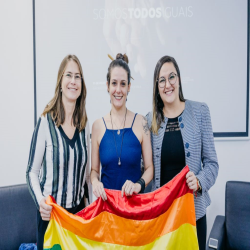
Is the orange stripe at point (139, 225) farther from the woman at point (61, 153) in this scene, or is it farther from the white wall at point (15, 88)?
the white wall at point (15, 88)

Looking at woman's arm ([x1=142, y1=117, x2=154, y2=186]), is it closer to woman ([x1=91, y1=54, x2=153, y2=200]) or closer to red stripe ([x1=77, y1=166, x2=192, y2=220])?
woman ([x1=91, y1=54, x2=153, y2=200])

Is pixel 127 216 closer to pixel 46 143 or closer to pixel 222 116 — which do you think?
pixel 46 143

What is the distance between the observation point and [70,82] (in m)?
1.41

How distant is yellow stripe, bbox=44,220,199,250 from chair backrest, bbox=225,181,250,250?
89 centimetres

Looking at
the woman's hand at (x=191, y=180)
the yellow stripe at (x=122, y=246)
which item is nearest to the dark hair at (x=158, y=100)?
the woman's hand at (x=191, y=180)

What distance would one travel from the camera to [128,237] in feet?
4.24

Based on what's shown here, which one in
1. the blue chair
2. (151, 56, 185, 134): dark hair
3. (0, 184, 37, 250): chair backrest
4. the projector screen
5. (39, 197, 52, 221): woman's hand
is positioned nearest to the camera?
(39, 197, 52, 221): woman's hand

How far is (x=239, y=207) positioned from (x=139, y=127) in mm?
1203

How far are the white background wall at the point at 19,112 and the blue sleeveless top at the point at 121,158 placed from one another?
45.3 inches

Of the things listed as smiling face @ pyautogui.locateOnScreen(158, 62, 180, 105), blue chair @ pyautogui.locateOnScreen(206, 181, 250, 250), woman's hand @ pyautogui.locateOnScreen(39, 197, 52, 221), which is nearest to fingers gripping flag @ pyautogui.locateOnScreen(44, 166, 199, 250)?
woman's hand @ pyautogui.locateOnScreen(39, 197, 52, 221)

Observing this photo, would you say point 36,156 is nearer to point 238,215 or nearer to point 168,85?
point 168,85

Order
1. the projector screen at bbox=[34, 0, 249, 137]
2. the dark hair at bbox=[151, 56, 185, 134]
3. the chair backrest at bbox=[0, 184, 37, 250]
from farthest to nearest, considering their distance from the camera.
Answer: the projector screen at bbox=[34, 0, 249, 137] → the chair backrest at bbox=[0, 184, 37, 250] → the dark hair at bbox=[151, 56, 185, 134]

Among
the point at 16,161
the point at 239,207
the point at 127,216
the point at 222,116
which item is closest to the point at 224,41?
the point at 222,116

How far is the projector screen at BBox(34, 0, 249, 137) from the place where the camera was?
2.18m
